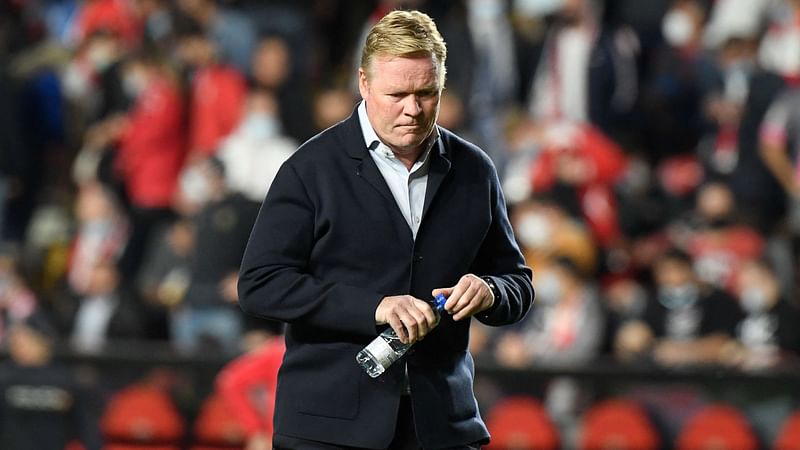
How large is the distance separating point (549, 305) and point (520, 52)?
10.2 feet

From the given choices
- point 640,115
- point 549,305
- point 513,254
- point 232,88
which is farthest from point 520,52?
point 513,254

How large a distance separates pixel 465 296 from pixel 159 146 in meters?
8.41

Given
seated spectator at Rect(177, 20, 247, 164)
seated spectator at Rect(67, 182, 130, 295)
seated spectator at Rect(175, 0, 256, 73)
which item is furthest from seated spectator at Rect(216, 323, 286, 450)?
seated spectator at Rect(175, 0, 256, 73)

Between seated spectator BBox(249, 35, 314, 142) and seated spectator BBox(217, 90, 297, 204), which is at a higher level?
seated spectator BBox(249, 35, 314, 142)

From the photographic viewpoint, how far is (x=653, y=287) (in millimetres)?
10102

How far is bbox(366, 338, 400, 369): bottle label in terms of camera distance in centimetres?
379

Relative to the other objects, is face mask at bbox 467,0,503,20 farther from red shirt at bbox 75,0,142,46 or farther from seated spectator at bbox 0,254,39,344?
seated spectator at bbox 0,254,39,344

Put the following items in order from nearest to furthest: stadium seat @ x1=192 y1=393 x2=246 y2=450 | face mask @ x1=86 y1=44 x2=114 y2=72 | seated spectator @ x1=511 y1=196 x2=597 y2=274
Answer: stadium seat @ x1=192 y1=393 x2=246 y2=450 → seated spectator @ x1=511 y1=196 x2=597 y2=274 → face mask @ x1=86 y1=44 x2=114 y2=72

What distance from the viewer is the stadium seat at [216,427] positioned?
908 centimetres

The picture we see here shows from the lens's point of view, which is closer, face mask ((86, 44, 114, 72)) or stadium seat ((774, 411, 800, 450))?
stadium seat ((774, 411, 800, 450))

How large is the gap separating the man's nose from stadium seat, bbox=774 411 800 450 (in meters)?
5.18

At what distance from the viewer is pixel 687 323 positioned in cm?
946

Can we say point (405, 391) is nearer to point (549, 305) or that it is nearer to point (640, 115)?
point (549, 305)

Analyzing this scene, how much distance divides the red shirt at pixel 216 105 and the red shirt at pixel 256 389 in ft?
16.9
